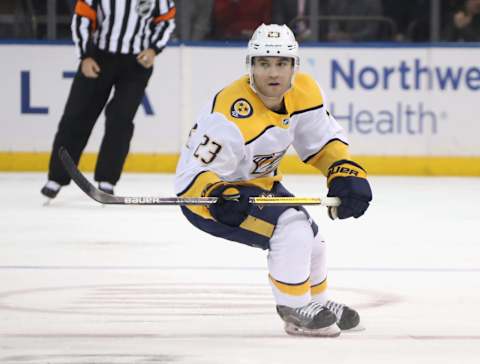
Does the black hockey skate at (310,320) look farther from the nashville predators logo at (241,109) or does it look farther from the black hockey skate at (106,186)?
the black hockey skate at (106,186)

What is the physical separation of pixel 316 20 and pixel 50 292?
5566 mm

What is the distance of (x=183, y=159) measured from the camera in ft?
13.1

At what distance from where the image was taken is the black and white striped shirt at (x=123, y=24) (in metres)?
7.56

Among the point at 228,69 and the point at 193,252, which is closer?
the point at 193,252

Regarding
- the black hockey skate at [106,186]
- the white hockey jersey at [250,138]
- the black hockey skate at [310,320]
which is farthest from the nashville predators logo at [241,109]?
the black hockey skate at [106,186]

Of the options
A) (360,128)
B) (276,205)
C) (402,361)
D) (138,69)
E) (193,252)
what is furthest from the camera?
(360,128)

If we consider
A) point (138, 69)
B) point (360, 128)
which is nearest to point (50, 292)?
point (138, 69)

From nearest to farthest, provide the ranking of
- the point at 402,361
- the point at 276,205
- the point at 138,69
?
the point at 402,361
the point at 276,205
the point at 138,69

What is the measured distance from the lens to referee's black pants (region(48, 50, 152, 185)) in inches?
303

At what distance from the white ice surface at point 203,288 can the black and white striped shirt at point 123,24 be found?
0.87 m

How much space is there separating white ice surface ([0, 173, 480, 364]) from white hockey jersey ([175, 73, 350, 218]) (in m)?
0.41

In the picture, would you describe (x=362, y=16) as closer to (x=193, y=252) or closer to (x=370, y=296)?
(x=193, y=252)

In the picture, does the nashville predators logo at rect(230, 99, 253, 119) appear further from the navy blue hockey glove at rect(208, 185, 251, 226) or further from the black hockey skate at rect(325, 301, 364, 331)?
the black hockey skate at rect(325, 301, 364, 331)

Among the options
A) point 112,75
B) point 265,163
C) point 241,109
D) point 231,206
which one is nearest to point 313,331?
point 231,206
